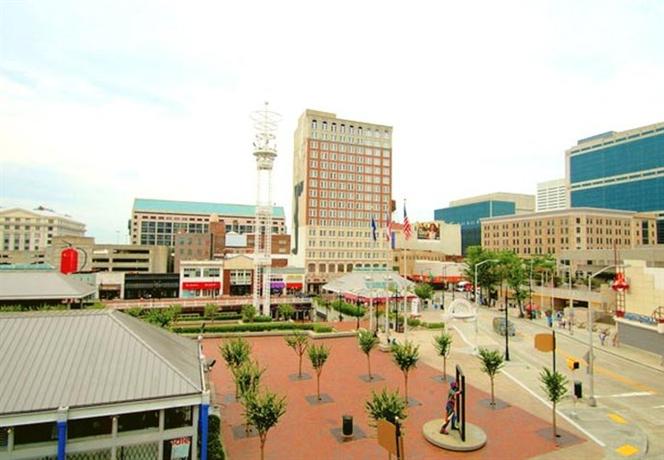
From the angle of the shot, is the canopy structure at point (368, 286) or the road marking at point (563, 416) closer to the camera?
the road marking at point (563, 416)

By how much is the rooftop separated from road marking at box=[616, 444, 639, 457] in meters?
159

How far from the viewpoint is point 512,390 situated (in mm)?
27781

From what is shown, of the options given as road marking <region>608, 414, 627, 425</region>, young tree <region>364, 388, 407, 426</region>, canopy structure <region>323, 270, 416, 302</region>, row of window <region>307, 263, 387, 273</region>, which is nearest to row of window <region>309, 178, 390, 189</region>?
row of window <region>307, 263, 387, 273</region>

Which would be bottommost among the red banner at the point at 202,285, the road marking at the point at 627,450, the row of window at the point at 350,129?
the road marking at the point at 627,450

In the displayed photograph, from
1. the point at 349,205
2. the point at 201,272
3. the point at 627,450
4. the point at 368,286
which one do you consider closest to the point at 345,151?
the point at 349,205

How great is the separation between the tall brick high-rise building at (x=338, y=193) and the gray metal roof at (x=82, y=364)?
92749mm

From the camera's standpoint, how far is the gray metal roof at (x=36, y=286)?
4224cm

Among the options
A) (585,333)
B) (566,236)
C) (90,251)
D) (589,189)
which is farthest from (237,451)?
(589,189)

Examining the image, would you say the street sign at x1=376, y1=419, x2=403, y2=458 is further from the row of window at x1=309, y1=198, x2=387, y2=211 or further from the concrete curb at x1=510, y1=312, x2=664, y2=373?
the row of window at x1=309, y1=198, x2=387, y2=211

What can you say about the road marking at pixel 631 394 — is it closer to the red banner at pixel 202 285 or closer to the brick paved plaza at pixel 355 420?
the brick paved plaza at pixel 355 420

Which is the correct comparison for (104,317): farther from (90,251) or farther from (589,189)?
(589,189)

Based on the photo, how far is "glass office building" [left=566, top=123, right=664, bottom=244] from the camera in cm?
14500

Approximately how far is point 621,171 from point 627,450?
16676 centimetres

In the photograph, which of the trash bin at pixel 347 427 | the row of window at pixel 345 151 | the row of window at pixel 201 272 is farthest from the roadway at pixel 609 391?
the row of window at pixel 345 151
